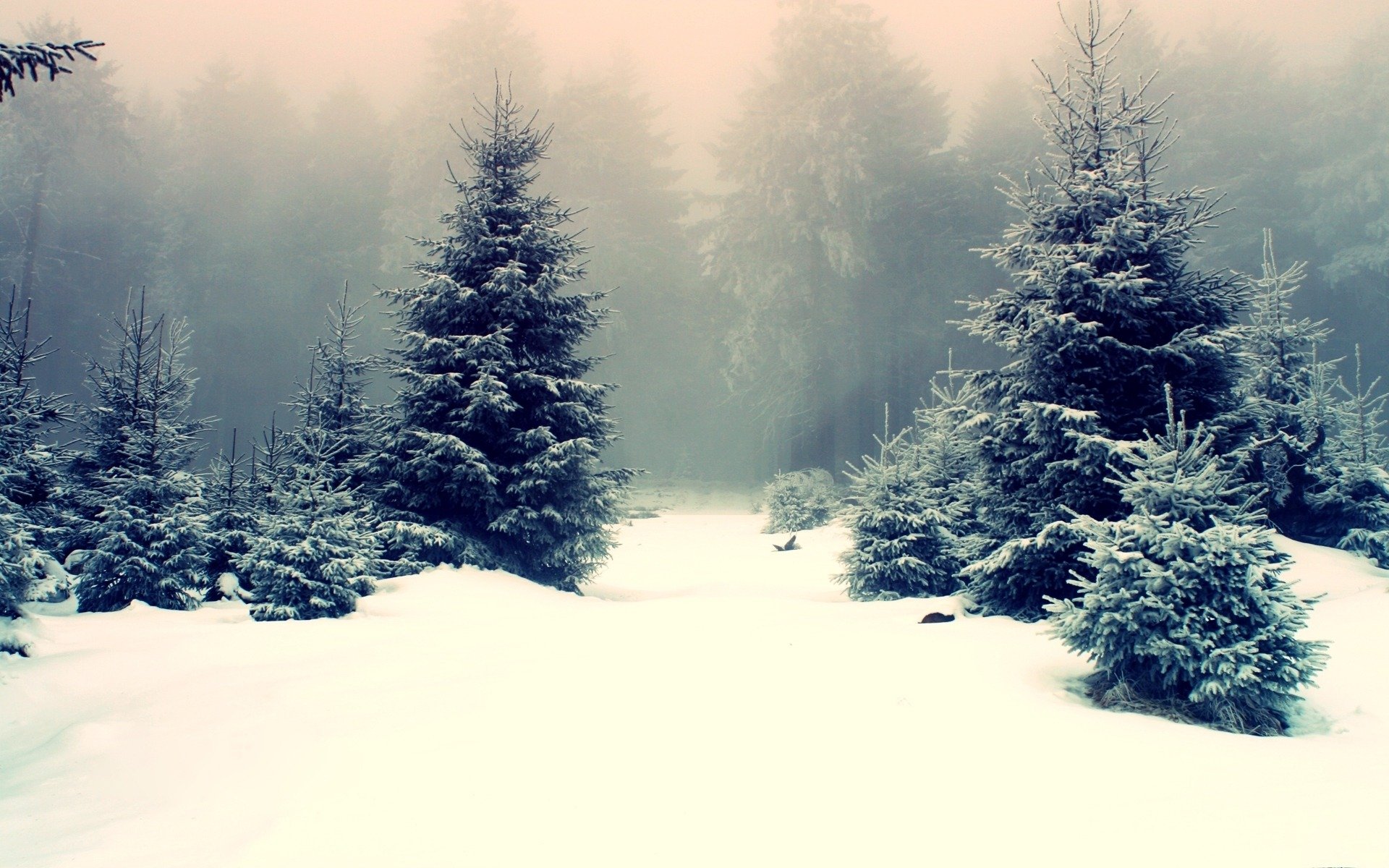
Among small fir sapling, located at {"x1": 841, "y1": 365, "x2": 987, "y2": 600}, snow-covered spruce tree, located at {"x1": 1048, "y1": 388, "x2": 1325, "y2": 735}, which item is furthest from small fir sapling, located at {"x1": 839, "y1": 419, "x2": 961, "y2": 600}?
snow-covered spruce tree, located at {"x1": 1048, "y1": 388, "x2": 1325, "y2": 735}

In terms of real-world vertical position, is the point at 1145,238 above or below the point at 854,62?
below

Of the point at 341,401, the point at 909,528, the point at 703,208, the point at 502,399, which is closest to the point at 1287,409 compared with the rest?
the point at 909,528

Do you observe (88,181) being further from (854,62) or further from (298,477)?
(298,477)

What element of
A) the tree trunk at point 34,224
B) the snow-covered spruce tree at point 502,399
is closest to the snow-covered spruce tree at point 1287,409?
the snow-covered spruce tree at point 502,399

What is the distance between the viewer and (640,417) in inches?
1684

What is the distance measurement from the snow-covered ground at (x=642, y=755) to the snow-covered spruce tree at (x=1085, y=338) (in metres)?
2.16

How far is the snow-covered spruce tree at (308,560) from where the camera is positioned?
714 cm

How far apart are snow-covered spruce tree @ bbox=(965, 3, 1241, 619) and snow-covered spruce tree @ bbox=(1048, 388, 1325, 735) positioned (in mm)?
2241

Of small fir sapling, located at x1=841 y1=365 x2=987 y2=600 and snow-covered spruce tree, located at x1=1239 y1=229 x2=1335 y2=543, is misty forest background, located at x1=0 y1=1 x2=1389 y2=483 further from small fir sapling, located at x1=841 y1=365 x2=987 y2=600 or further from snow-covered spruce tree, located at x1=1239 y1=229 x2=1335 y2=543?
small fir sapling, located at x1=841 y1=365 x2=987 y2=600

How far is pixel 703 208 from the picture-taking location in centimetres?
3791

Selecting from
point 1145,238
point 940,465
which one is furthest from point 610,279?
point 1145,238

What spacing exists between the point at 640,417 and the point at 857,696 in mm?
38615

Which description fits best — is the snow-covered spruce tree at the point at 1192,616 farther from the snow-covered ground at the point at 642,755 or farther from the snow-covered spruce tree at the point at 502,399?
the snow-covered spruce tree at the point at 502,399

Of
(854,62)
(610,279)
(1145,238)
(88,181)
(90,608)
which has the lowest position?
(90,608)
